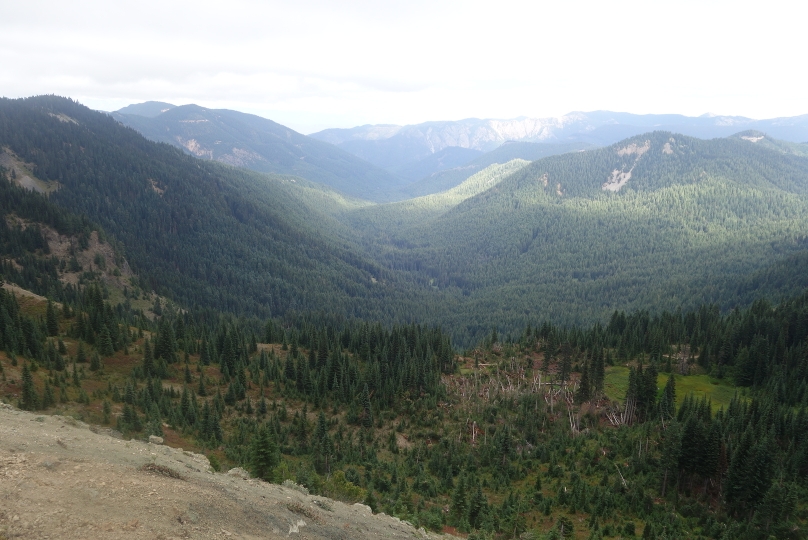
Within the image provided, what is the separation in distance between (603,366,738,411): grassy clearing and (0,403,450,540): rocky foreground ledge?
69.2 m

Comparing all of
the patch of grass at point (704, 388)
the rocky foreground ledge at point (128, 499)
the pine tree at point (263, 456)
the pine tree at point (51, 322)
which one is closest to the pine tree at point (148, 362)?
the pine tree at point (51, 322)

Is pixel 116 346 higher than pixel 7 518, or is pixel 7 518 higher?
pixel 7 518

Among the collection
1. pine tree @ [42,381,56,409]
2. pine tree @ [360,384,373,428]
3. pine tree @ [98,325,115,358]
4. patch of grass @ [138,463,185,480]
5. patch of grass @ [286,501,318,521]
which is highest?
patch of grass @ [138,463,185,480]

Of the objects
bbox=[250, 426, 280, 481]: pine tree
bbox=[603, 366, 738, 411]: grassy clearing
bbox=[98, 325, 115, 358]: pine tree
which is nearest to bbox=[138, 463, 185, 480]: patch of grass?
bbox=[250, 426, 280, 481]: pine tree

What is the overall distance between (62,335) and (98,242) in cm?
10157

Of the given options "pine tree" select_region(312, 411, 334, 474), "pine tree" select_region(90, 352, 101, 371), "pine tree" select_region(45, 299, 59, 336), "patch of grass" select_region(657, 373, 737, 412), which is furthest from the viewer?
"pine tree" select_region(45, 299, 59, 336)

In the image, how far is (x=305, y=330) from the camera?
12838 centimetres

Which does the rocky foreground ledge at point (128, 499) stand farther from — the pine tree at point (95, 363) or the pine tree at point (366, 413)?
the pine tree at point (95, 363)

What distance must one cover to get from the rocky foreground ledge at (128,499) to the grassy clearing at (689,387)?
69237mm

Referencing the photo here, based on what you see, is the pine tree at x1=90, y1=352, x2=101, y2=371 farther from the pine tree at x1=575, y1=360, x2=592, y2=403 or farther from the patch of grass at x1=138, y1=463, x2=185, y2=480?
the pine tree at x1=575, y1=360, x2=592, y2=403

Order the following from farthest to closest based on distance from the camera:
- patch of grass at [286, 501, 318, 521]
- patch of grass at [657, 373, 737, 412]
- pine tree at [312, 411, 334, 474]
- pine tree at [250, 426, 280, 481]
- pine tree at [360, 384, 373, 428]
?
patch of grass at [657, 373, 737, 412] < pine tree at [360, 384, 373, 428] < pine tree at [312, 411, 334, 474] < pine tree at [250, 426, 280, 481] < patch of grass at [286, 501, 318, 521]

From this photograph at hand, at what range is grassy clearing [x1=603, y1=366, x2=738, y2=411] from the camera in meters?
84.5

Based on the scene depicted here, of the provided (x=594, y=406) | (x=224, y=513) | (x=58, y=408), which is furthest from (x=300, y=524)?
(x=594, y=406)

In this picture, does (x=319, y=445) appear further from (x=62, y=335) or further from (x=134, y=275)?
(x=134, y=275)
